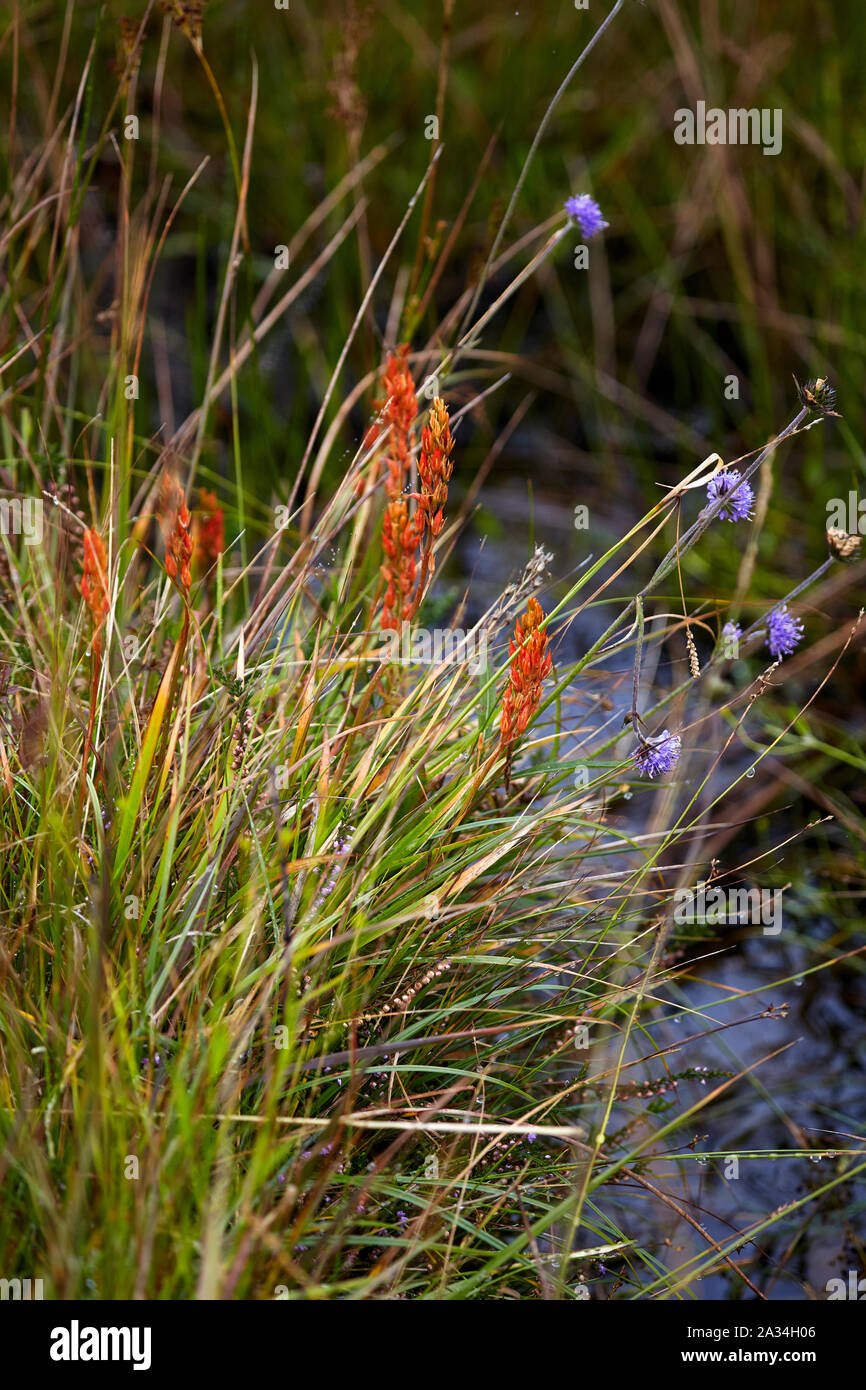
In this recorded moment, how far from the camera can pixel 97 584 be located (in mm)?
1649

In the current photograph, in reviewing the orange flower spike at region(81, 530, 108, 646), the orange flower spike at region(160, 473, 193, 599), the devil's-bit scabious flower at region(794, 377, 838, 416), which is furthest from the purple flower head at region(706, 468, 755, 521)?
the orange flower spike at region(81, 530, 108, 646)

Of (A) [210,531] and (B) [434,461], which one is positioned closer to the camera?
(B) [434,461]

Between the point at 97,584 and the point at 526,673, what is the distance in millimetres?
675

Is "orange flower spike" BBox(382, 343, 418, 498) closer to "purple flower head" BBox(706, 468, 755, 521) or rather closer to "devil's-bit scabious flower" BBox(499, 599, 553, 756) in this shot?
"devil's-bit scabious flower" BBox(499, 599, 553, 756)

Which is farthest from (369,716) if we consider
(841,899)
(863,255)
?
(863,255)

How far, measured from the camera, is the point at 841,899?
7.80 ft

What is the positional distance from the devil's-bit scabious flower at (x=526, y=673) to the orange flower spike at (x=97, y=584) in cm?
54

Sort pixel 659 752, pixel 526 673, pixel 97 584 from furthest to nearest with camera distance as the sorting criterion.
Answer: pixel 97 584, pixel 659 752, pixel 526 673

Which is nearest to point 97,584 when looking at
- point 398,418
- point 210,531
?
point 210,531

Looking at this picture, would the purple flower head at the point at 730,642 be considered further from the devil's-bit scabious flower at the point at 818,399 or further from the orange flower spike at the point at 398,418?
the orange flower spike at the point at 398,418

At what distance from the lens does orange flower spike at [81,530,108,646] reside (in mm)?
1500

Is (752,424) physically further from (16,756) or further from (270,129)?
(16,756)

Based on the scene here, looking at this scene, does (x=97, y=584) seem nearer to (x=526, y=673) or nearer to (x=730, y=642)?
(x=526, y=673)
